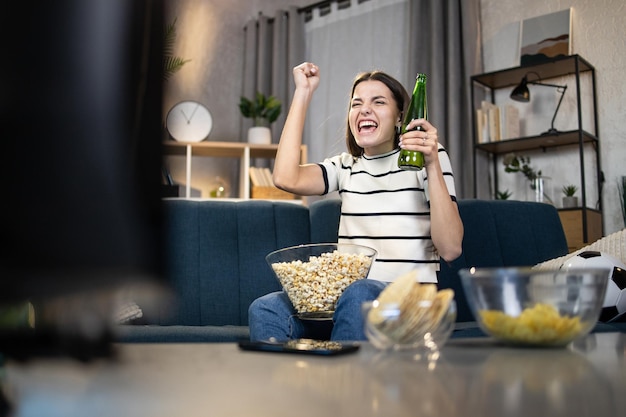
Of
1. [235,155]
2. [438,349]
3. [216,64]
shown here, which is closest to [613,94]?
[235,155]

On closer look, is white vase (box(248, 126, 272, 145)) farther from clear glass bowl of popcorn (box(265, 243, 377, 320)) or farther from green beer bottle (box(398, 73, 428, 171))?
clear glass bowl of popcorn (box(265, 243, 377, 320))

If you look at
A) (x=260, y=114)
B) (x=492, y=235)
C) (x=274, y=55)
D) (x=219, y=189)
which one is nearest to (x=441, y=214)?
(x=492, y=235)

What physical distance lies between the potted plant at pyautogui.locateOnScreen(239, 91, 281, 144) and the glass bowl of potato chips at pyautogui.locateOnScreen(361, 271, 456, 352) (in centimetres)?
368

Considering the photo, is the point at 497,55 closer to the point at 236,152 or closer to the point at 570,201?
the point at 570,201

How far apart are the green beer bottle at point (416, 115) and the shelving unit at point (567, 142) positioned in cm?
209

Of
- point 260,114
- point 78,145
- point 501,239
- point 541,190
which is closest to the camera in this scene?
point 78,145

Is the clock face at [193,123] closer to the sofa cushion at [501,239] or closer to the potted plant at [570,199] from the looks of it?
the potted plant at [570,199]

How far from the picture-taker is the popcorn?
53.4 inches

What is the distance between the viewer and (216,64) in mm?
5074

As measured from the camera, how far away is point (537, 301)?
2.18ft

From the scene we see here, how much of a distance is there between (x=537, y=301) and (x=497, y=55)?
3.74 meters

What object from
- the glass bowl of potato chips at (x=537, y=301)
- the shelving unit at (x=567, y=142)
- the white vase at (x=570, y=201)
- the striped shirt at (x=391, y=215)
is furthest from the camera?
the white vase at (x=570, y=201)

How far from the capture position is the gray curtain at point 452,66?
3.88m

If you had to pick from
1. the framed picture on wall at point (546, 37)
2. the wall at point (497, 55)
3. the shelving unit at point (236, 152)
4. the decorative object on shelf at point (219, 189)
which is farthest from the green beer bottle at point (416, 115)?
the decorative object on shelf at point (219, 189)
